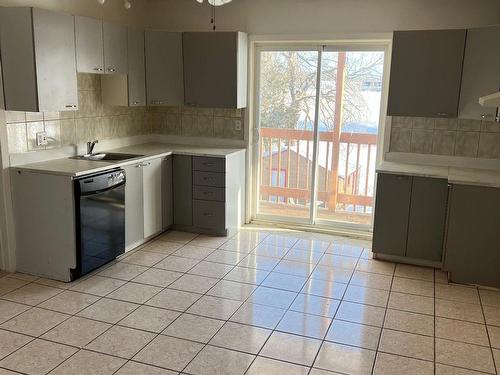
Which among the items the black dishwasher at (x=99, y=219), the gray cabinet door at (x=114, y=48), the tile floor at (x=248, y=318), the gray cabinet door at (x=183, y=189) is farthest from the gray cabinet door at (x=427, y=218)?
the gray cabinet door at (x=114, y=48)

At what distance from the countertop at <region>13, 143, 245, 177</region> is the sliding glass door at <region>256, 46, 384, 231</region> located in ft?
1.85

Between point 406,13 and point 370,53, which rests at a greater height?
point 406,13

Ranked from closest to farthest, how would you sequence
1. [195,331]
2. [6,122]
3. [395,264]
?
[195,331], [6,122], [395,264]

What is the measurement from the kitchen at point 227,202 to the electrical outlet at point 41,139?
16mm

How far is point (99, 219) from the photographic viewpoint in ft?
12.8

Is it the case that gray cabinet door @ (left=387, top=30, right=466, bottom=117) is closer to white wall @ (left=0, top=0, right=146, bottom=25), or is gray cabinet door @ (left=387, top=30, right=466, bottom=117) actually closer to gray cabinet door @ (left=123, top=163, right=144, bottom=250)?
gray cabinet door @ (left=123, top=163, right=144, bottom=250)

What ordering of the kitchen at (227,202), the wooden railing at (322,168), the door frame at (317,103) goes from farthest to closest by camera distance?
the wooden railing at (322,168) → the door frame at (317,103) → the kitchen at (227,202)

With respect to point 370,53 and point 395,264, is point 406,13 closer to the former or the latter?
point 370,53

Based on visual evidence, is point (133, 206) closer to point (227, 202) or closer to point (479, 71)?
point (227, 202)

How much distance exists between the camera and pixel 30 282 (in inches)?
149

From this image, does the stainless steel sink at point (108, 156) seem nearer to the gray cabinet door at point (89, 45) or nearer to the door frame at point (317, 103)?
the gray cabinet door at point (89, 45)

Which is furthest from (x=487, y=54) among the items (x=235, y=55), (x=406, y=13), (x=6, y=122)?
(x=6, y=122)

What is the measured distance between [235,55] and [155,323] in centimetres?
287

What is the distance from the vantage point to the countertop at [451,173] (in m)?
3.79
